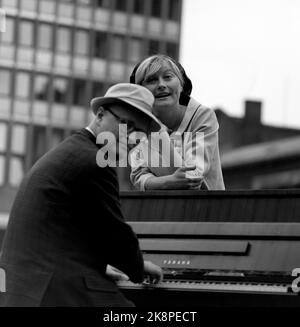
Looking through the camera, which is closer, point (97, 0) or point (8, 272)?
point (8, 272)

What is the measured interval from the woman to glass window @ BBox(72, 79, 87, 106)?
59791mm

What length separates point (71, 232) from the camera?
4965 millimetres

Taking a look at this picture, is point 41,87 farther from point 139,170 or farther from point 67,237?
point 67,237

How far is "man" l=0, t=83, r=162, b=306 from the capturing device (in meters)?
4.95

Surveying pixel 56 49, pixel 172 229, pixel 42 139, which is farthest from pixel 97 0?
pixel 172 229

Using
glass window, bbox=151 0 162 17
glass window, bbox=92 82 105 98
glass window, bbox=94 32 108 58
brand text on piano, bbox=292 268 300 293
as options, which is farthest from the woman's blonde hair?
glass window, bbox=151 0 162 17

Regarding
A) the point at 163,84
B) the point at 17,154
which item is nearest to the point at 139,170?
the point at 163,84

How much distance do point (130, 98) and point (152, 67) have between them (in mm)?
2192

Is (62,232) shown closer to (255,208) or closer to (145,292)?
(145,292)

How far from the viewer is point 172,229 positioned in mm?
6598

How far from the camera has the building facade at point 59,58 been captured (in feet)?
217

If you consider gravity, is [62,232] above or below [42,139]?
above

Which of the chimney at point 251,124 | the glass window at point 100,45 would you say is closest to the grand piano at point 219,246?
the glass window at point 100,45
